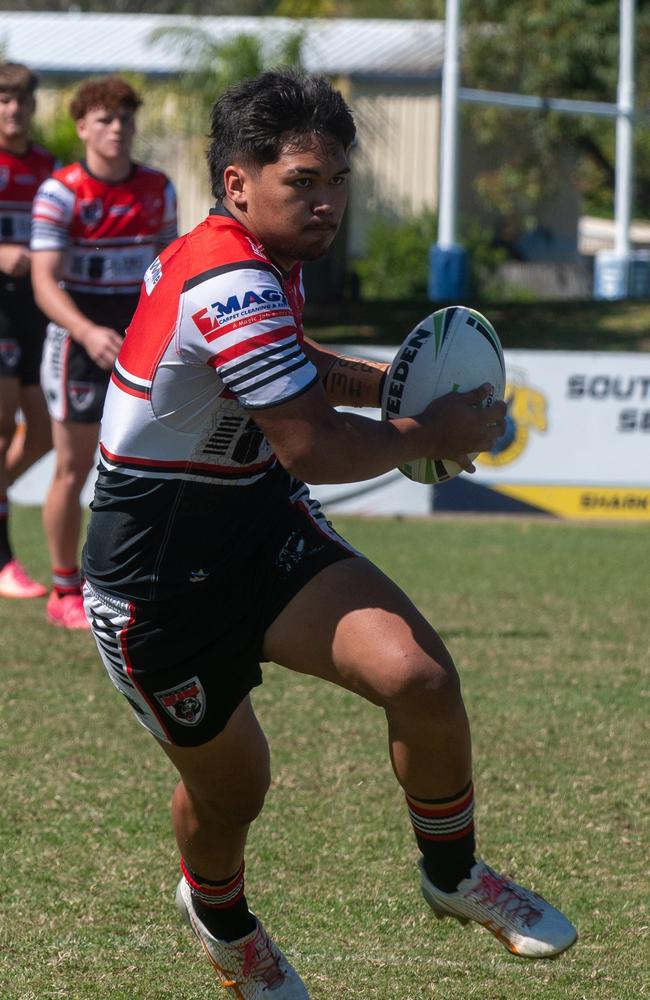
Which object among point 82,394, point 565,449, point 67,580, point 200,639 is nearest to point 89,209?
point 82,394

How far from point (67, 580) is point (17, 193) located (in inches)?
76.3

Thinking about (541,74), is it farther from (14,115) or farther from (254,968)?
(254,968)

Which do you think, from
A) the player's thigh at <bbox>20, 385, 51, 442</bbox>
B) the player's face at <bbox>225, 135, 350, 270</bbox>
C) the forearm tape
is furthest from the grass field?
the player's face at <bbox>225, 135, 350, 270</bbox>

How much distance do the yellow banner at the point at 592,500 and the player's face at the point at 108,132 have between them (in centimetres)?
529

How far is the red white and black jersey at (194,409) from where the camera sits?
9.05 ft

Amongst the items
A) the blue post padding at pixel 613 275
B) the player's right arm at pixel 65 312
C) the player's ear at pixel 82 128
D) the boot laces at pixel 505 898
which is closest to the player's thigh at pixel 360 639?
the boot laces at pixel 505 898

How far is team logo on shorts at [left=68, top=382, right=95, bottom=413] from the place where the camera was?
6.60 metres

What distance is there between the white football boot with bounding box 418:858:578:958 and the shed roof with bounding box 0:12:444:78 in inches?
1070

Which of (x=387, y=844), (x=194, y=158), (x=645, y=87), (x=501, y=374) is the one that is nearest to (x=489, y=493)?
(x=387, y=844)

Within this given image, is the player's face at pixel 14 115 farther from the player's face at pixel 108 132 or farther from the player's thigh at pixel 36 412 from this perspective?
the player's thigh at pixel 36 412

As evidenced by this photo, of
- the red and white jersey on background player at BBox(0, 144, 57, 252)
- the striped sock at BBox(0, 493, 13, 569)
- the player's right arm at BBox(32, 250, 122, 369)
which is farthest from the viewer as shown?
the striped sock at BBox(0, 493, 13, 569)

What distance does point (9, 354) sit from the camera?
7.32 metres

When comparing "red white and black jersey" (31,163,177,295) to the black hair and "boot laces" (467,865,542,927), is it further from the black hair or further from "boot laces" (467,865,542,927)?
"boot laces" (467,865,542,927)

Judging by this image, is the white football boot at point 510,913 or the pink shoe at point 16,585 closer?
the white football boot at point 510,913
